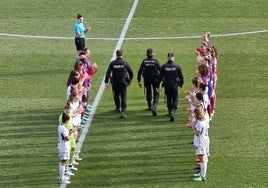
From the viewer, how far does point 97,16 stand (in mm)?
35094

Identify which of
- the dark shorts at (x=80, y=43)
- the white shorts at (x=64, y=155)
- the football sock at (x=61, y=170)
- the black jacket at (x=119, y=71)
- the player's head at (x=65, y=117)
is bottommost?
the football sock at (x=61, y=170)

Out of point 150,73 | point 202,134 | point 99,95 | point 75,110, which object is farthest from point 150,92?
point 202,134

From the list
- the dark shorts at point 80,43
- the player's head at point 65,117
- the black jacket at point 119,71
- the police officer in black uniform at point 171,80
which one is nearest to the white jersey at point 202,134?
the player's head at point 65,117

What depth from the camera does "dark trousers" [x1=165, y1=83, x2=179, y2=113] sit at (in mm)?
23719

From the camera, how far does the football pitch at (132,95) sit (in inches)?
795

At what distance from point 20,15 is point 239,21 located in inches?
373

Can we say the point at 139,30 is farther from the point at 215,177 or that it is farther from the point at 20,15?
the point at 215,177

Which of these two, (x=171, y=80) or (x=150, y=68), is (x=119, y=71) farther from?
(x=171, y=80)

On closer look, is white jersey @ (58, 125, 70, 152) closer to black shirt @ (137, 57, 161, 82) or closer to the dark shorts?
black shirt @ (137, 57, 161, 82)

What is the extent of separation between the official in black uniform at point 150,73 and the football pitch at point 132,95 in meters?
0.50

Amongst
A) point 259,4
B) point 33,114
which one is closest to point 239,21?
point 259,4

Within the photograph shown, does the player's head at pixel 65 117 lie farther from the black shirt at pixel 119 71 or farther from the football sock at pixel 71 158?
the black shirt at pixel 119 71

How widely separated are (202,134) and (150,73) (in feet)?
17.6

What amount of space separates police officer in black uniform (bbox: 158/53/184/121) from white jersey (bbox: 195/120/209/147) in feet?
14.3
